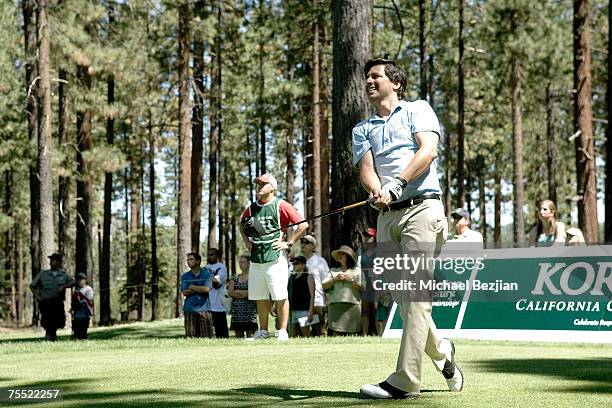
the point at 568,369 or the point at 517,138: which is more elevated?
the point at 517,138

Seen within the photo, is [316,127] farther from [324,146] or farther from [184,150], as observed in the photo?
[184,150]

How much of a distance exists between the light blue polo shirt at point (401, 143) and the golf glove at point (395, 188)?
168 millimetres

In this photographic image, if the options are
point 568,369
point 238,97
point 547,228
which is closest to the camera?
point 568,369

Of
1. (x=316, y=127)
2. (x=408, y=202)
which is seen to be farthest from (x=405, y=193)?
(x=316, y=127)

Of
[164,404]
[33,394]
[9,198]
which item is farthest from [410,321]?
[9,198]

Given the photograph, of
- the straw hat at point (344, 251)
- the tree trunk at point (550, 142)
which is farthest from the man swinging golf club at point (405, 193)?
the tree trunk at point (550, 142)

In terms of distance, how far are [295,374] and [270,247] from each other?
16.2ft

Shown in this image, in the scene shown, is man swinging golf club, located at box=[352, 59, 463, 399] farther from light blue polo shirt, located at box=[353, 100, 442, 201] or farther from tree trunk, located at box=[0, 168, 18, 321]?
tree trunk, located at box=[0, 168, 18, 321]

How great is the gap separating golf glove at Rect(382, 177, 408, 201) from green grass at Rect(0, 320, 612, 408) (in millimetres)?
1253

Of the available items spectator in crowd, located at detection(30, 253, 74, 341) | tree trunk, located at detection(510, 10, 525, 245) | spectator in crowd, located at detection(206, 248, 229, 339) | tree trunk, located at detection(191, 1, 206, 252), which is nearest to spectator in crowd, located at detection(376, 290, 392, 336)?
spectator in crowd, located at detection(206, 248, 229, 339)

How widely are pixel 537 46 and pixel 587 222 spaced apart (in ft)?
53.1

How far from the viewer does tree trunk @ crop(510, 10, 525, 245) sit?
38125 mm

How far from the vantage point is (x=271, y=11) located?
32469 millimetres

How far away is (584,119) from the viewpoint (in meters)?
24.3
